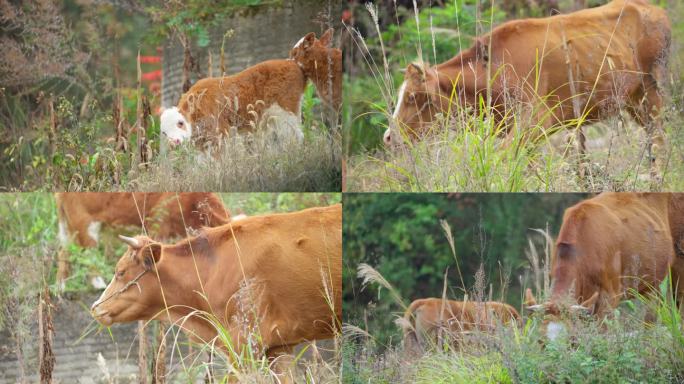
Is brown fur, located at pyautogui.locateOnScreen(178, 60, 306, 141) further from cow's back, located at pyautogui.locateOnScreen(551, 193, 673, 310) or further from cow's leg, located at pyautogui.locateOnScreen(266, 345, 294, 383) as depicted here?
cow's back, located at pyautogui.locateOnScreen(551, 193, 673, 310)

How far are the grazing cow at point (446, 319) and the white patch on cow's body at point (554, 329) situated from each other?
190 mm

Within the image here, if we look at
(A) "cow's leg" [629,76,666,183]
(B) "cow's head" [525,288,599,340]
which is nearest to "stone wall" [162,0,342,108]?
(A) "cow's leg" [629,76,666,183]

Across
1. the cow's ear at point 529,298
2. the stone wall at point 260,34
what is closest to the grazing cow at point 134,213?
the stone wall at point 260,34

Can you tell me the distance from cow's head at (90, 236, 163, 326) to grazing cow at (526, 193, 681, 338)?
6.82ft

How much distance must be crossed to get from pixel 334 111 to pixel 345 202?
1.81ft

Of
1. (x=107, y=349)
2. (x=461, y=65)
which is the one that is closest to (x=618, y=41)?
(x=461, y=65)

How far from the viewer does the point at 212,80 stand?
22.3ft

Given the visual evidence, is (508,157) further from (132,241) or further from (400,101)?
(132,241)

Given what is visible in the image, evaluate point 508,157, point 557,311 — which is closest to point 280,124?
point 508,157

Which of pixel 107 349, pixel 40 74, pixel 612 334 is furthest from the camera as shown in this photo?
pixel 40 74

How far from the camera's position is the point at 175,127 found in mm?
6793

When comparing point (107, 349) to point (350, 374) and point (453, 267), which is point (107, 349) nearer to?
point (350, 374)

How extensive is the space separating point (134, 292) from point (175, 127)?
1069 mm

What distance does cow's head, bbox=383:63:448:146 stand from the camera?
6.68 metres
